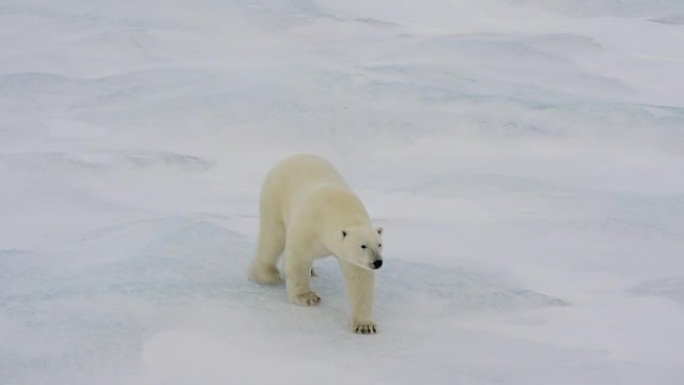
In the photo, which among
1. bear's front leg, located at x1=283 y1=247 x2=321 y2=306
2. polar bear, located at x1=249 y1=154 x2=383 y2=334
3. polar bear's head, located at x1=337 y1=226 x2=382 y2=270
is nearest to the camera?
polar bear's head, located at x1=337 y1=226 x2=382 y2=270

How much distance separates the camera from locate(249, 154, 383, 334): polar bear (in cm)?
326

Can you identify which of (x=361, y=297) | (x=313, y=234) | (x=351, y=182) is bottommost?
(x=351, y=182)

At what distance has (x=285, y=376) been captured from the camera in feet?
9.71

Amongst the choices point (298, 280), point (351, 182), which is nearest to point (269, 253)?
point (298, 280)

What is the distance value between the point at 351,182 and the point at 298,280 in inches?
101

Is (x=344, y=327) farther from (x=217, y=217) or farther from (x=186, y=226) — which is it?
(x=217, y=217)

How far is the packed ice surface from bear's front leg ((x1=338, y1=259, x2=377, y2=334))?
0.07m

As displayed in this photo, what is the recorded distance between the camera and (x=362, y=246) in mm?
3193

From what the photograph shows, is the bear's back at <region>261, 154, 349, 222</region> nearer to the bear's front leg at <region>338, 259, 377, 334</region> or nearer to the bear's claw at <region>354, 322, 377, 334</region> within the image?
the bear's front leg at <region>338, 259, 377, 334</region>

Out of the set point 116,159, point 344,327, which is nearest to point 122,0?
point 116,159

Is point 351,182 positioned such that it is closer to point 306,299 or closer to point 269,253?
point 269,253

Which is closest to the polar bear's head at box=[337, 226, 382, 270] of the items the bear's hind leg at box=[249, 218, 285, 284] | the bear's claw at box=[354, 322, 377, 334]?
the bear's claw at box=[354, 322, 377, 334]

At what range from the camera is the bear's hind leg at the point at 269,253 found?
147 inches

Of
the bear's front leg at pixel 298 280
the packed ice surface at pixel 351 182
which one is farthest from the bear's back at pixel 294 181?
the packed ice surface at pixel 351 182
